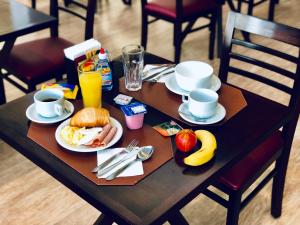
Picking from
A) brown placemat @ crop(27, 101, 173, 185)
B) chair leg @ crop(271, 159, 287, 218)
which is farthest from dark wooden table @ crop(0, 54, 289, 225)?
chair leg @ crop(271, 159, 287, 218)

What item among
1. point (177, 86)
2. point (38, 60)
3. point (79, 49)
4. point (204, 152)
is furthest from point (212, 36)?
point (204, 152)

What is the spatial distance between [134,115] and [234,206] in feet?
1.87

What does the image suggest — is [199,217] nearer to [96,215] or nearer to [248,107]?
[96,215]

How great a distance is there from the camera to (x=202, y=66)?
5.29 feet

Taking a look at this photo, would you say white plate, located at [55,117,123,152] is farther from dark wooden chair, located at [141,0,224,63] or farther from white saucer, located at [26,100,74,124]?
dark wooden chair, located at [141,0,224,63]

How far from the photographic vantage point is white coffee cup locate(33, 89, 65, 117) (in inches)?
54.3

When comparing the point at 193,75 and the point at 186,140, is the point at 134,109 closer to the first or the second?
the point at 186,140

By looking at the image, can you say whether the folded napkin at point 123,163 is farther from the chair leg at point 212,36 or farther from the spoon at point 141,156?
the chair leg at point 212,36

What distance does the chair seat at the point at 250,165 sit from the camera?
1.59 metres

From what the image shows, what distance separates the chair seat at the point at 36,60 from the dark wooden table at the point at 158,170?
821mm

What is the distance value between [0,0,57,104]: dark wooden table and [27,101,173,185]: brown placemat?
0.86 metres

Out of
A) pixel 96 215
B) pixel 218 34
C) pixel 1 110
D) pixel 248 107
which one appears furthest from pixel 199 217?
pixel 218 34

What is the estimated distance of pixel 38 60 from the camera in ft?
7.96

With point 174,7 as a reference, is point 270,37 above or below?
above
